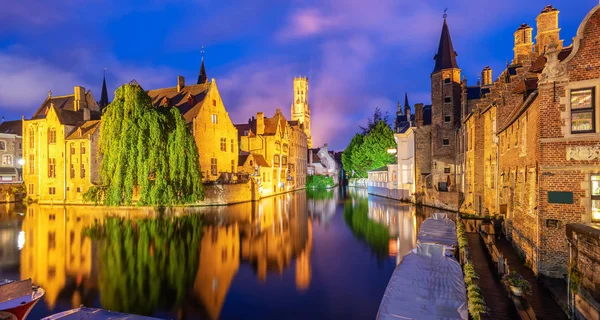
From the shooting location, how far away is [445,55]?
35969 mm

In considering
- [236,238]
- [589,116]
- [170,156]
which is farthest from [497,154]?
[170,156]

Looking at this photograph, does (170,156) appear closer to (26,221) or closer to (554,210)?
(26,221)

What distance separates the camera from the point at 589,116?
409 inches

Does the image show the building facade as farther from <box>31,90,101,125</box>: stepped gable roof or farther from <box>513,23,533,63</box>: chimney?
<box>513,23,533,63</box>: chimney

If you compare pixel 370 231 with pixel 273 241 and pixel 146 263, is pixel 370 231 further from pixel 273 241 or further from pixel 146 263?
pixel 146 263

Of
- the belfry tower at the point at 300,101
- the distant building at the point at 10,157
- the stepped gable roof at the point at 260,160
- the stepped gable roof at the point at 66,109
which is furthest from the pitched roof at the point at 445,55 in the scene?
the belfry tower at the point at 300,101

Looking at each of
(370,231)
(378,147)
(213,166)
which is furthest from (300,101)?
(370,231)

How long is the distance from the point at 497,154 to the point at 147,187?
28.4 metres

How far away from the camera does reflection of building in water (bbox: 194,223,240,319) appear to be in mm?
11273

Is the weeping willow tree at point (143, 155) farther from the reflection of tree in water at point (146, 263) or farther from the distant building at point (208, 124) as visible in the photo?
the distant building at point (208, 124)

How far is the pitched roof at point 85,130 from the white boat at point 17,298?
39.0m

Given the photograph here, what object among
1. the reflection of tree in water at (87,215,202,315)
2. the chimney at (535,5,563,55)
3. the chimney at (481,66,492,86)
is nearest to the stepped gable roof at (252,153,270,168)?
the reflection of tree in water at (87,215,202,315)

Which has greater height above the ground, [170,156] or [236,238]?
[170,156]

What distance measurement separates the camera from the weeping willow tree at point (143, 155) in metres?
29.9
